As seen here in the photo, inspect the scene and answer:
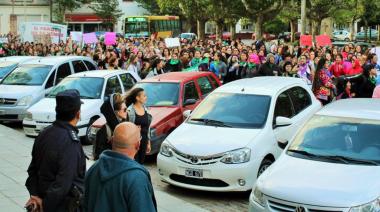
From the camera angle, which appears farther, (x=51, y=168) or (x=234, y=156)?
(x=234, y=156)

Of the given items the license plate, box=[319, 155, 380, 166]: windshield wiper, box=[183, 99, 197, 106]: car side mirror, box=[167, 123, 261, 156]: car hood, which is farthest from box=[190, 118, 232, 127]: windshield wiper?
box=[319, 155, 380, 166]: windshield wiper

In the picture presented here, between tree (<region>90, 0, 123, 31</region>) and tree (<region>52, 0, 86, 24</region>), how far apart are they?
1942mm

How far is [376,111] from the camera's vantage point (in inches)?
297

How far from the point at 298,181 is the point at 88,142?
721cm

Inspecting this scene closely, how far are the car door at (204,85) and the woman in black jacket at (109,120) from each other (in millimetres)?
5785

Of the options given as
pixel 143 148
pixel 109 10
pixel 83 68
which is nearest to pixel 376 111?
pixel 143 148

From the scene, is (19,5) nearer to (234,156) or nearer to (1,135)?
A: (1,135)

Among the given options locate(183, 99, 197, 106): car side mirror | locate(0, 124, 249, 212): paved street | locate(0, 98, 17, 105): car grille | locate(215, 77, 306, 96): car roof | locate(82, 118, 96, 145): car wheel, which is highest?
locate(215, 77, 306, 96): car roof

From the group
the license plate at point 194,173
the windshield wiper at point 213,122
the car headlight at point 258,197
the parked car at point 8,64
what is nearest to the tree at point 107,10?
the parked car at point 8,64

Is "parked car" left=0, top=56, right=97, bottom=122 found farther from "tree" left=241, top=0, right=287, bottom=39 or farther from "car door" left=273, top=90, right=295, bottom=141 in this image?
"tree" left=241, top=0, right=287, bottom=39

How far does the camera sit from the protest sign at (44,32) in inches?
1021

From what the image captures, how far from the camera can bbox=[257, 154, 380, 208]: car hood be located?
19.4ft

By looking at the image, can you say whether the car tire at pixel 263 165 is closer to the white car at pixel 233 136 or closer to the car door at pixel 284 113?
the white car at pixel 233 136

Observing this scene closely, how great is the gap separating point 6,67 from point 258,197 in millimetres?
13565
